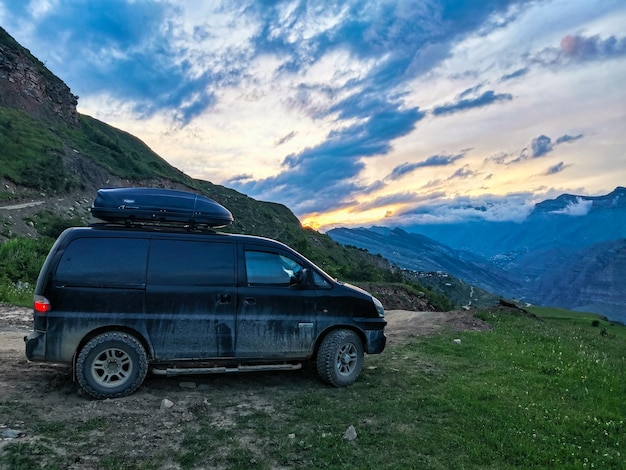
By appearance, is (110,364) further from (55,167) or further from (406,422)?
(55,167)

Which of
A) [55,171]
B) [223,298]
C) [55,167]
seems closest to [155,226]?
[223,298]

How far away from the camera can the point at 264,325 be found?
6984 millimetres

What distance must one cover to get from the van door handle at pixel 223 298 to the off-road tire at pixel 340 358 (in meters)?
1.73

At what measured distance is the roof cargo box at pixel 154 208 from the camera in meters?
6.76

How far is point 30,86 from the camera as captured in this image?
56.0 m

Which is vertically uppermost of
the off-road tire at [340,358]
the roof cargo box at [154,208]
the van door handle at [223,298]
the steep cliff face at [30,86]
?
the steep cliff face at [30,86]

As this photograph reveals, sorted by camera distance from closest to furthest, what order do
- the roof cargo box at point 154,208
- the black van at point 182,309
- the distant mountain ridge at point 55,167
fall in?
the black van at point 182,309, the roof cargo box at point 154,208, the distant mountain ridge at point 55,167

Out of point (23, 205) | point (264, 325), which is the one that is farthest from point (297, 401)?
point (23, 205)

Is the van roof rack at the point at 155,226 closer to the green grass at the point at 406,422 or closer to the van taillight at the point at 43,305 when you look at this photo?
the van taillight at the point at 43,305

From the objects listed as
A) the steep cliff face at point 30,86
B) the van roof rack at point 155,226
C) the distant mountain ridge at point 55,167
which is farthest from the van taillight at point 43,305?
the steep cliff face at point 30,86

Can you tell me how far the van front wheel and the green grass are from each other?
0.69 m

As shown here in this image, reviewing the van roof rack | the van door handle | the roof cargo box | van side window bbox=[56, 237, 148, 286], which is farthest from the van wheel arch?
the roof cargo box

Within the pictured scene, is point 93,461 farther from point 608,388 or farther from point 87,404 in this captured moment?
point 608,388

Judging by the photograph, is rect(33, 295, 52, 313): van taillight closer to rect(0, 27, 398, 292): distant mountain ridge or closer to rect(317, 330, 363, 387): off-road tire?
rect(317, 330, 363, 387): off-road tire
